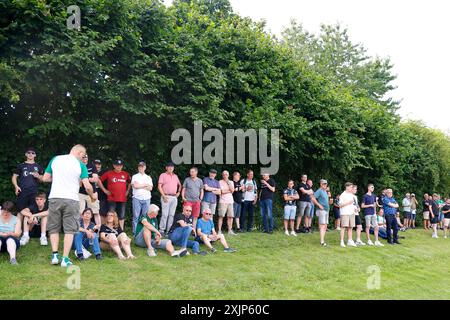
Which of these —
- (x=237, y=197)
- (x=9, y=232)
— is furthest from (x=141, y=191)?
(x=237, y=197)

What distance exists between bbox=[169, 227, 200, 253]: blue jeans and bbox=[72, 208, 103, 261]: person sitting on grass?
1939 mm

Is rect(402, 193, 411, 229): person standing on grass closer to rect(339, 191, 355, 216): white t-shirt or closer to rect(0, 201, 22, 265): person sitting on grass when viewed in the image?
rect(339, 191, 355, 216): white t-shirt

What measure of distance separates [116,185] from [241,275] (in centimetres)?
434

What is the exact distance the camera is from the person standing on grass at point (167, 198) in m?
11.9

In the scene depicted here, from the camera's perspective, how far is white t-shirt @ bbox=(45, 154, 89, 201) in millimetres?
7938

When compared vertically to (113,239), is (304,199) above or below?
above

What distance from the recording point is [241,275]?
8.93m

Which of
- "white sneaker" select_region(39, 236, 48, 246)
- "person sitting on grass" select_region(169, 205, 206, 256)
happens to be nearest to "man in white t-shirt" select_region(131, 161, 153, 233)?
"person sitting on grass" select_region(169, 205, 206, 256)

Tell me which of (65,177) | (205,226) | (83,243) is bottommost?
(83,243)

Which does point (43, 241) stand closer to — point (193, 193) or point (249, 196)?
point (193, 193)

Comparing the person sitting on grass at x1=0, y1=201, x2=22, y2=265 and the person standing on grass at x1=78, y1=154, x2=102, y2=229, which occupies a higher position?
the person standing on grass at x1=78, y1=154, x2=102, y2=229

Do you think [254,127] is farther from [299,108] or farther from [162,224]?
[162,224]

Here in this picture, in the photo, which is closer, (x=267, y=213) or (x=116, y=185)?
(x=116, y=185)
